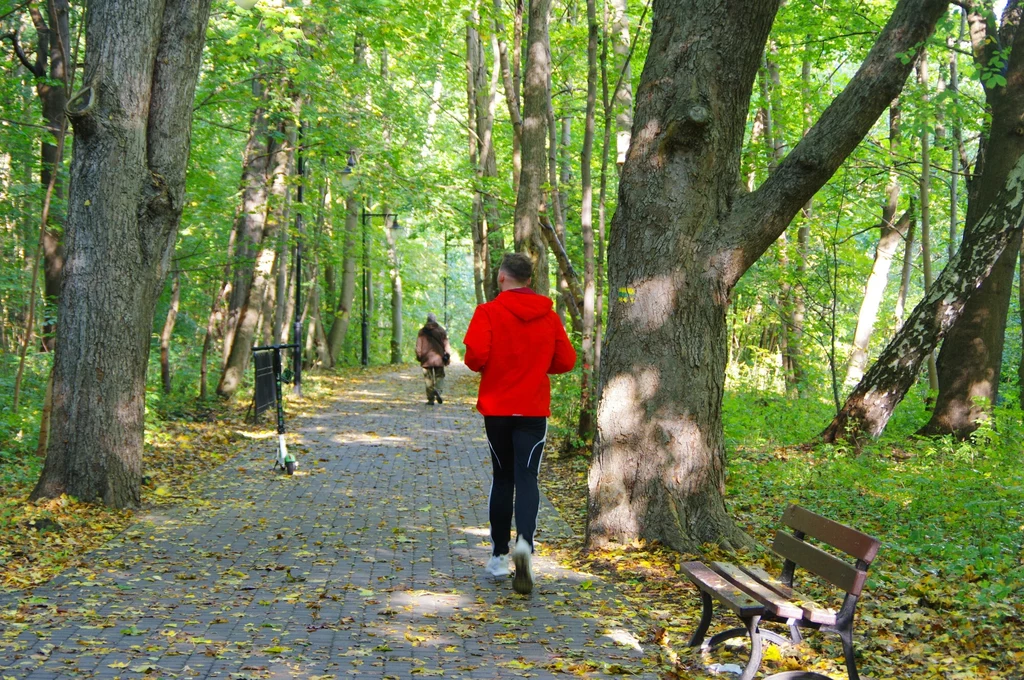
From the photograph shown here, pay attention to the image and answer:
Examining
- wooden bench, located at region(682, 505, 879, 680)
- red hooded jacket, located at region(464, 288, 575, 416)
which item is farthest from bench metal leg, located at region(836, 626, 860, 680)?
red hooded jacket, located at region(464, 288, 575, 416)

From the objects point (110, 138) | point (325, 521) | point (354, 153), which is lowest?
point (325, 521)

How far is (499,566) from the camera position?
22.0ft

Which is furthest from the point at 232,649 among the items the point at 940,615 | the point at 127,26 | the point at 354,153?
the point at 354,153

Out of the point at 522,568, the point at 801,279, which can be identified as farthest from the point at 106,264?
the point at 801,279

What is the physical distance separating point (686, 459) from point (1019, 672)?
2.85m

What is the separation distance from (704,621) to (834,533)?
939 millimetres

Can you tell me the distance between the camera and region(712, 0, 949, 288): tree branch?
22.7 ft

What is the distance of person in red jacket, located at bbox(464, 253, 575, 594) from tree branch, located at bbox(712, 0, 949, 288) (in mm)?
1676

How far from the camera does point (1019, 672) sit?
4.68m

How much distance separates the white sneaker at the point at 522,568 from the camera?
6164mm

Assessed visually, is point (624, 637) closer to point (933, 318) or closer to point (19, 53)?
point (933, 318)

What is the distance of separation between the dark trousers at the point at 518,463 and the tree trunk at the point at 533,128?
8.05 m

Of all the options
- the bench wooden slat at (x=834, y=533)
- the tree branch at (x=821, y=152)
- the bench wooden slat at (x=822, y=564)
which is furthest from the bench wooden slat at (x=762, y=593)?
the tree branch at (x=821, y=152)

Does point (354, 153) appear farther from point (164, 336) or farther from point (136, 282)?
point (136, 282)
